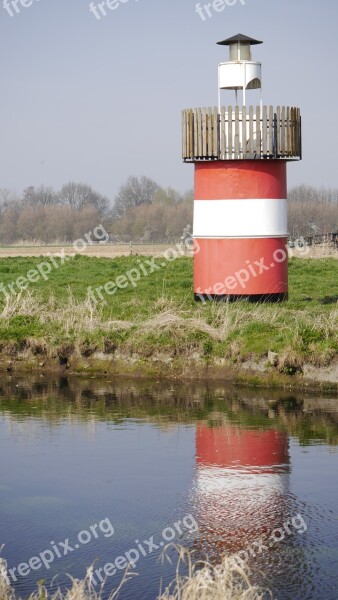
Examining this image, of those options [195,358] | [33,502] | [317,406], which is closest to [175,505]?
[33,502]

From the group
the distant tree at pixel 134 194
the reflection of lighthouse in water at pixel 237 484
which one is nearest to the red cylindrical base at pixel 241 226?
the reflection of lighthouse in water at pixel 237 484

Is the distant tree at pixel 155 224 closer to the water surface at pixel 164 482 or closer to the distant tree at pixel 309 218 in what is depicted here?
the distant tree at pixel 309 218

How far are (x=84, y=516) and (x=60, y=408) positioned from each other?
219 inches

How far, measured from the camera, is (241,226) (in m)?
21.5

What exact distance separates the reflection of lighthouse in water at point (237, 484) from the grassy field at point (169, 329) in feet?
10.4

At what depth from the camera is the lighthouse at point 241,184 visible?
21.2m

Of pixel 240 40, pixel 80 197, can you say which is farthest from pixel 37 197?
pixel 240 40

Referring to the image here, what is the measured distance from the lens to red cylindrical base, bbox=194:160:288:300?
21.5m

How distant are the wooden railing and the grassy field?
9.92ft

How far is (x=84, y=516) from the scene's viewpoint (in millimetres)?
11297

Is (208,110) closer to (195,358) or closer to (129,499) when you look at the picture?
(195,358)

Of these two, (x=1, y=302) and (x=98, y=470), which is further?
(x=1, y=302)

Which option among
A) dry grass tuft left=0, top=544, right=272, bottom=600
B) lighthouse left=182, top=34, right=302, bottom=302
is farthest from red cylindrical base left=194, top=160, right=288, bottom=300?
dry grass tuft left=0, top=544, right=272, bottom=600

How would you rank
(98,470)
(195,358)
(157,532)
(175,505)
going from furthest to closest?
(195,358)
(98,470)
(175,505)
(157,532)
